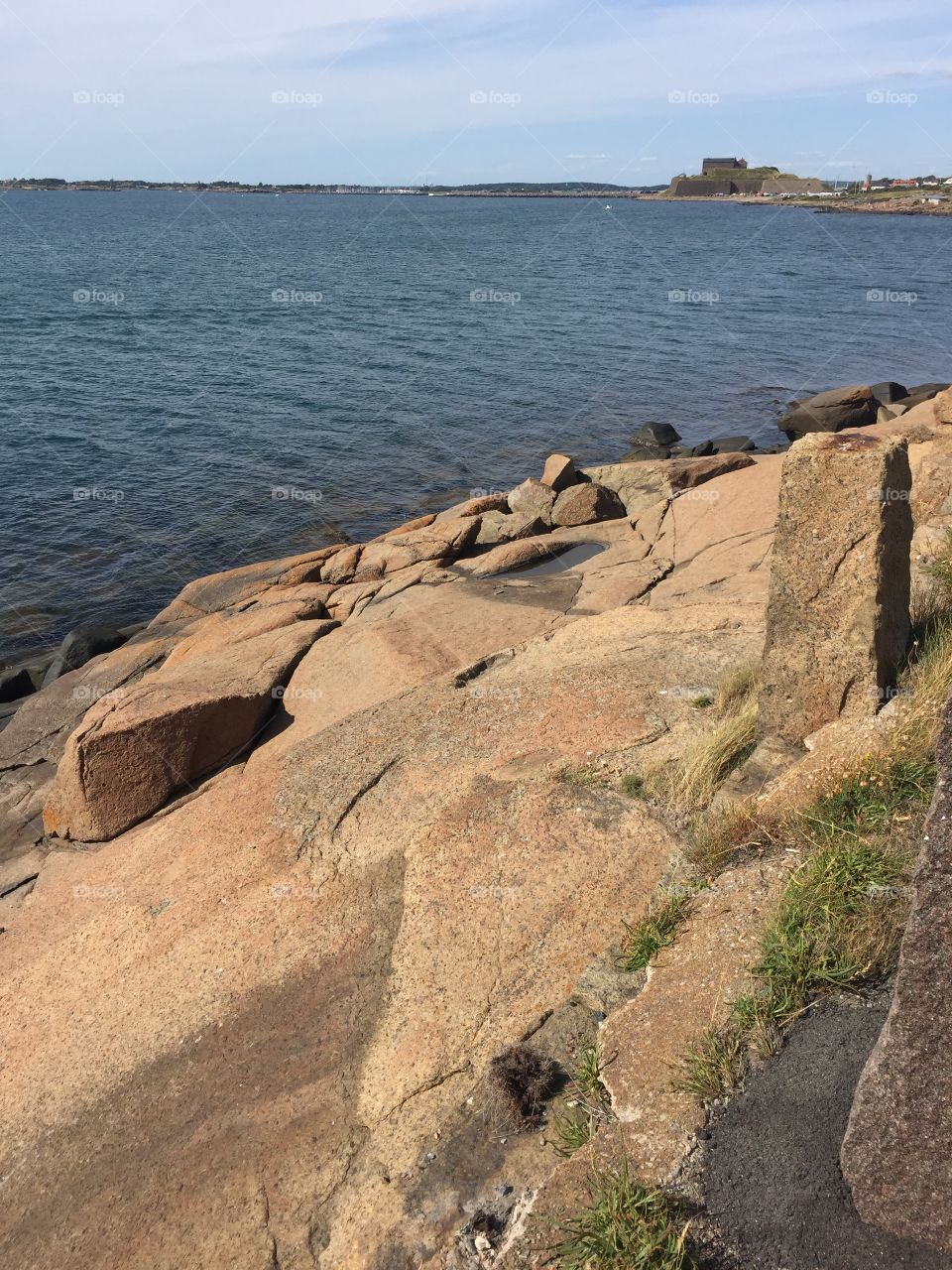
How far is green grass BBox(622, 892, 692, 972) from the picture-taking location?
20.6 ft

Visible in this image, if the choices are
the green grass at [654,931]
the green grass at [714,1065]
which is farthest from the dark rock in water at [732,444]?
the green grass at [714,1065]

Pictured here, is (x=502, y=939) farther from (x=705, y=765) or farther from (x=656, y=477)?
(x=656, y=477)

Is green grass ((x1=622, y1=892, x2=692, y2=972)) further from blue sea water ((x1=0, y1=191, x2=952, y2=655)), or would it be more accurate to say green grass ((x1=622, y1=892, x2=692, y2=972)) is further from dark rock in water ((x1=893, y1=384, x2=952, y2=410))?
dark rock in water ((x1=893, y1=384, x2=952, y2=410))

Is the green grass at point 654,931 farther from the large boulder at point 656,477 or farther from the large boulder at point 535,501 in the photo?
the large boulder at point 656,477

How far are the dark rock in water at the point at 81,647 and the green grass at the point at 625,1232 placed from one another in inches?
607

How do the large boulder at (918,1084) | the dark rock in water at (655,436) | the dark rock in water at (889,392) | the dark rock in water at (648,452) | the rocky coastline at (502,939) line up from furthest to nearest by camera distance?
the dark rock in water at (889,392)
the dark rock in water at (655,436)
the dark rock in water at (648,452)
the rocky coastline at (502,939)
the large boulder at (918,1084)

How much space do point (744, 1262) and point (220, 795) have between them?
719cm

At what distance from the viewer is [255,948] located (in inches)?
299

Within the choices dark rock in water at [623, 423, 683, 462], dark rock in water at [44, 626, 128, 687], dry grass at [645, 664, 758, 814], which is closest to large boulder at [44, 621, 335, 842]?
dry grass at [645, 664, 758, 814]

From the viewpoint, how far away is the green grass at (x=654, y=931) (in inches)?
Answer: 247

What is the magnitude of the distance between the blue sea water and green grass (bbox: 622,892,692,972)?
16079 millimetres

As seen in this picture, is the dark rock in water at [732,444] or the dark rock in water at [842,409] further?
the dark rock in water at [842,409]

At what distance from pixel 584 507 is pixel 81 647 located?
9.97 m

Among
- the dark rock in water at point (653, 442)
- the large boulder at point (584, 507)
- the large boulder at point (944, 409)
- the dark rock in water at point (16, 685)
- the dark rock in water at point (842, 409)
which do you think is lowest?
the dark rock in water at point (16, 685)
